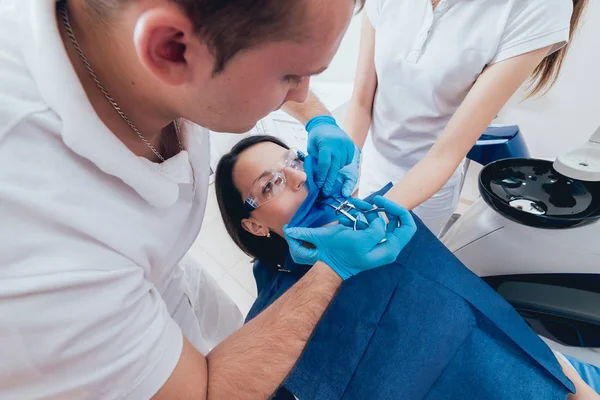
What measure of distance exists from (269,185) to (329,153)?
0.87 ft

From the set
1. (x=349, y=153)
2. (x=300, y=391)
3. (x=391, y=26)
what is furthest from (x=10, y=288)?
(x=391, y=26)

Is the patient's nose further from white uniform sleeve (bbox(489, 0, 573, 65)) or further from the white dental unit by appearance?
white uniform sleeve (bbox(489, 0, 573, 65))

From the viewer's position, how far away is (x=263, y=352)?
2.37 ft

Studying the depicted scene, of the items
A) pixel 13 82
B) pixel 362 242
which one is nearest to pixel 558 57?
pixel 362 242

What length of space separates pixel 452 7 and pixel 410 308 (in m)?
1.02

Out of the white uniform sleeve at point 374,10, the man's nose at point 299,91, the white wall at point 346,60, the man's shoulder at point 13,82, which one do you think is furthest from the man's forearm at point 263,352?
the white wall at point 346,60

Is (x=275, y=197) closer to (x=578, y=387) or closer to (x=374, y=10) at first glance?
(x=374, y=10)

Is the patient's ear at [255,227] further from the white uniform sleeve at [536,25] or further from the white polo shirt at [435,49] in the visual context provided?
the white uniform sleeve at [536,25]

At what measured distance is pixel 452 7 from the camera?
116 centimetres

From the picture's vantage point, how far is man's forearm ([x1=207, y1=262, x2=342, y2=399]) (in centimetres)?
70

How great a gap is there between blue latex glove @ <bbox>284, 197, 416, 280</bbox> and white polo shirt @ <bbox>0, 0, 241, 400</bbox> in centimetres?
45

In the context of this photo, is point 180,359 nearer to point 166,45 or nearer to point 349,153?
point 166,45

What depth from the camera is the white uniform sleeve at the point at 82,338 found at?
468 mm

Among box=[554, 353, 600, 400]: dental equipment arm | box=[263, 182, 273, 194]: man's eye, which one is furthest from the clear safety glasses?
box=[554, 353, 600, 400]: dental equipment arm
